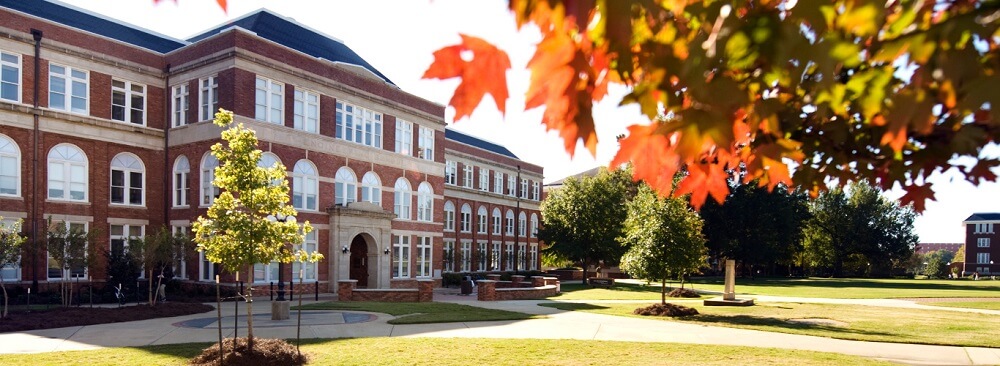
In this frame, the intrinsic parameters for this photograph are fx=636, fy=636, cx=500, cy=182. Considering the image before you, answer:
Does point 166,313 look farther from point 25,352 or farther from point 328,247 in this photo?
point 328,247

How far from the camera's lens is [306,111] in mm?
30641

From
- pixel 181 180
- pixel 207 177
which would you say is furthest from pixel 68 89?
pixel 207 177

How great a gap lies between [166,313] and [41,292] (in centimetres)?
876

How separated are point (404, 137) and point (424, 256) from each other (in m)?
7.56

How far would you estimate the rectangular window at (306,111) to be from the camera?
3022 cm

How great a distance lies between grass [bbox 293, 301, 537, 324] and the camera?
19.0 m

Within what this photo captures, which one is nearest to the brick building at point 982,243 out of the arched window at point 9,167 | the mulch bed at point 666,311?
the mulch bed at point 666,311

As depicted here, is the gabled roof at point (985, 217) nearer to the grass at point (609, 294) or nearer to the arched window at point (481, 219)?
the arched window at point (481, 219)

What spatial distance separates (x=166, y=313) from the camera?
19.9 m

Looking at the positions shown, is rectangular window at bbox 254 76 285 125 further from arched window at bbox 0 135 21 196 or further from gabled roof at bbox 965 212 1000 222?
gabled roof at bbox 965 212 1000 222

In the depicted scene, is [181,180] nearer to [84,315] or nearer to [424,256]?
[84,315]

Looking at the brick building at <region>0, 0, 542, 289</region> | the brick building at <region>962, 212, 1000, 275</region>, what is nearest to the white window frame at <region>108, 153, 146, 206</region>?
the brick building at <region>0, 0, 542, 289</region>

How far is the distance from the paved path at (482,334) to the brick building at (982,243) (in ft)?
346

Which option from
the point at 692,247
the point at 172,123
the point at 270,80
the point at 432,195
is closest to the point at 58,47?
the point at 172,123
